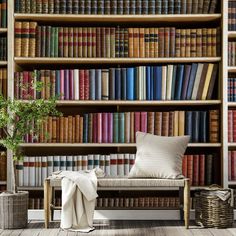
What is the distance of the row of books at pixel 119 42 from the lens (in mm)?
5906

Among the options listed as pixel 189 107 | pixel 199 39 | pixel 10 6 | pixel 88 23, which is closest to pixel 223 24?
pixel 199 39

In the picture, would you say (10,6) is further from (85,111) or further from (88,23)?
(85,111)

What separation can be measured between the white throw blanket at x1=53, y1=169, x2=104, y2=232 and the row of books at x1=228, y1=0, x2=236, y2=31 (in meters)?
1.97

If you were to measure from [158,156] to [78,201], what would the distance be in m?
0.83

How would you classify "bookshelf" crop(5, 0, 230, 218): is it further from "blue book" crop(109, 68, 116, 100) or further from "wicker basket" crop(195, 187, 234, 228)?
"wicker basket" crop(195, 187, 234, 228)

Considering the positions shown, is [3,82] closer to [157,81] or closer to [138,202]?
[157,81]

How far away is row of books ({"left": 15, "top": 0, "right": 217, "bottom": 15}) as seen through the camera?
5879mm

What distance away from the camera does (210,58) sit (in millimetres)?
5891

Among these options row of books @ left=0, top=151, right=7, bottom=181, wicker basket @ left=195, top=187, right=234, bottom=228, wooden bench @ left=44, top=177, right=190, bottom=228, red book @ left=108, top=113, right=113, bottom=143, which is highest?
red book @ left=108, top=113, right=113, bottom=143

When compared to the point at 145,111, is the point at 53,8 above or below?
above

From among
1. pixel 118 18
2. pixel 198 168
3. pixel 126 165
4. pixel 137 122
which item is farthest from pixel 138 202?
pixel 118 18

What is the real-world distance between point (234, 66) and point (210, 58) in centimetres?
24

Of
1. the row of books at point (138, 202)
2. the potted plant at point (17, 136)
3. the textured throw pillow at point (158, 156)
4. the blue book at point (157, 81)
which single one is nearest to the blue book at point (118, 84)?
the blue book at point (157, 81)

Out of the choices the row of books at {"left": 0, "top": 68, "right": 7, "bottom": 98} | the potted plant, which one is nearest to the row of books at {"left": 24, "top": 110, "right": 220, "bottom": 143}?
the potted plant
